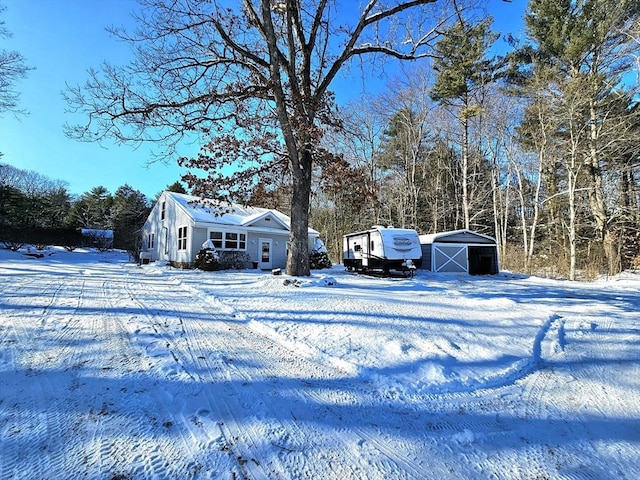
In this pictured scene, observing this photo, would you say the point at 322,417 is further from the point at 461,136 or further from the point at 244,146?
the point at 461,136

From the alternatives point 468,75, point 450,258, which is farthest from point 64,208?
point 468,75

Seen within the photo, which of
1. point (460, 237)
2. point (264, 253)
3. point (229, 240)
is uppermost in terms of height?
point (460, 237)

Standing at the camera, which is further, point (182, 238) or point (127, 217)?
point (127, 217)

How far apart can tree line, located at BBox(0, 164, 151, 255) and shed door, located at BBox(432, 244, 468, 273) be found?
78.7ft

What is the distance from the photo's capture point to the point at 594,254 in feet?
55.3

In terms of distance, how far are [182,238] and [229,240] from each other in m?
2.63

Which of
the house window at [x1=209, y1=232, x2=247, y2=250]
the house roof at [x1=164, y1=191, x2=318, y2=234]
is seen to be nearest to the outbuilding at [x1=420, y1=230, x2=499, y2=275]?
the house roof at [x1=164, y1=191, x2=318, y2=234]

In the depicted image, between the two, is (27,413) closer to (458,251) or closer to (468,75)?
(458,251)

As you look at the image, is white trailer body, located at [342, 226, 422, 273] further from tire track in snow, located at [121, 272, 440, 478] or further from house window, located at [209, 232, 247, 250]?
tire track in snow, located at [121, 272, 440, 478]

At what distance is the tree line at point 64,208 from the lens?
1132 inches

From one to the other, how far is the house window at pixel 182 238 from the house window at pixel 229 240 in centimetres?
155

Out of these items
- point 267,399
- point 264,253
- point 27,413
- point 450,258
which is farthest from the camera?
point 264,253

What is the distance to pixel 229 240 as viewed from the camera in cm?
1762

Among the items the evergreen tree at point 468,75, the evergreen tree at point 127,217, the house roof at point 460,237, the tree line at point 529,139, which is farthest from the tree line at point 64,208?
the evergreen tree at point 468,75
